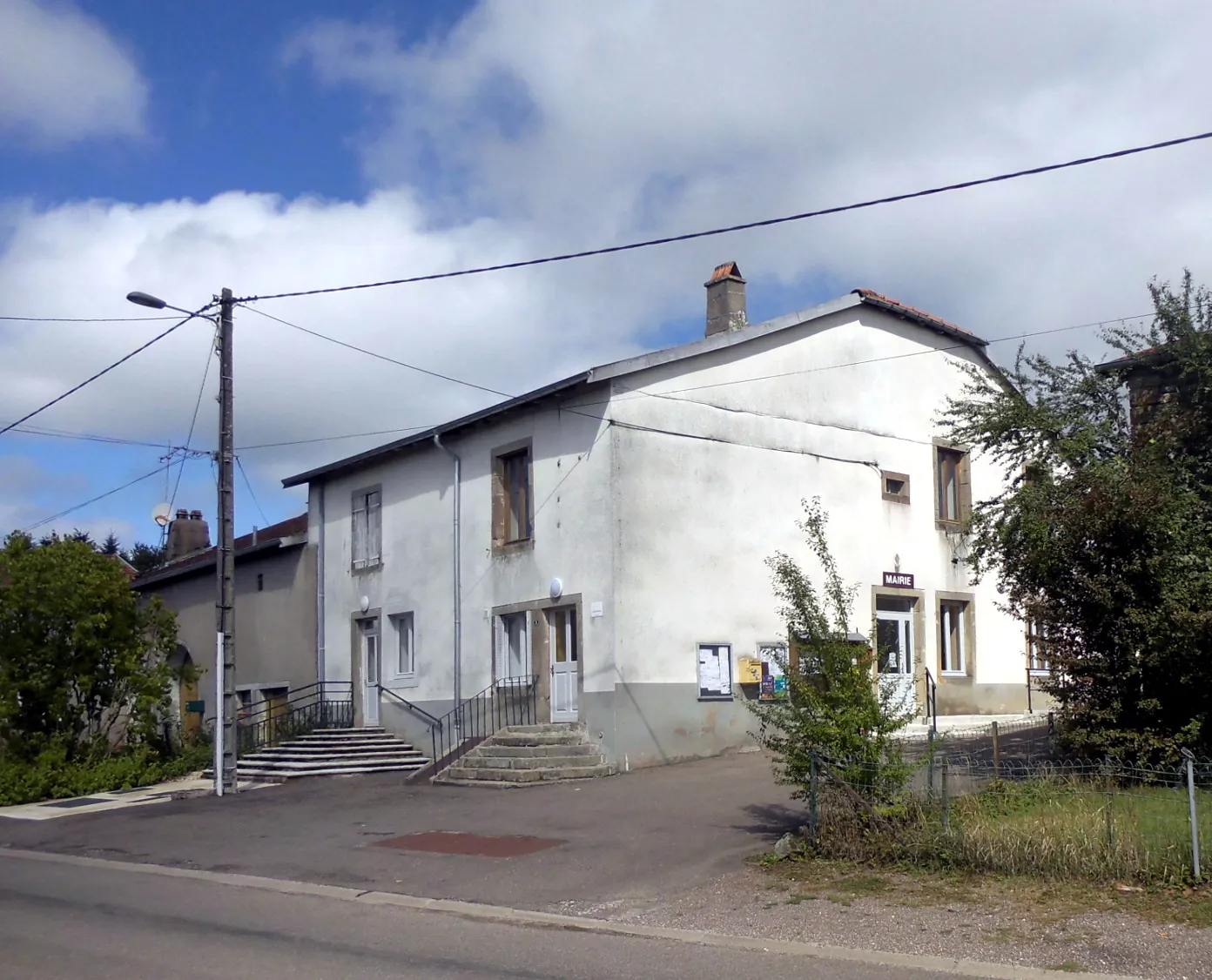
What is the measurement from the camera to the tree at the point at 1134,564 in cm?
1167

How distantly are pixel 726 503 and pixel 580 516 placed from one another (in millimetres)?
2456

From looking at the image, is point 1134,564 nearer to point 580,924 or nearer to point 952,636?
point 580,924

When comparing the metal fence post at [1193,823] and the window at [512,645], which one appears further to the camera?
the window at [512,645]

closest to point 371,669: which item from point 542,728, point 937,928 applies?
point 542,728

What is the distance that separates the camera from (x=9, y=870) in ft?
41.2

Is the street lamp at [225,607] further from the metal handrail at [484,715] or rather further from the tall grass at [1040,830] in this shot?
the tall grass at [1040,830]

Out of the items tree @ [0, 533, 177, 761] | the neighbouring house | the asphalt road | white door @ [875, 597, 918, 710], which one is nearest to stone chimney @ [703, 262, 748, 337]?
white door @ [875, 597, 918, 710]

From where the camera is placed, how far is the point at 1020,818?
9.62m

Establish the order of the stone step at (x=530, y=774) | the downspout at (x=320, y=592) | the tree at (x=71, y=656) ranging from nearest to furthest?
the stone step at (x=530, y=774), the tree at (x=71, y=656), the downspout at (x=320, y=592)

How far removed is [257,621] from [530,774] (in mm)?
11871

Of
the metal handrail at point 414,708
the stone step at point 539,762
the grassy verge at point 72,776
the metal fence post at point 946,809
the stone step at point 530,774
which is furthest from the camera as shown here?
the metal handrail at point 414,708

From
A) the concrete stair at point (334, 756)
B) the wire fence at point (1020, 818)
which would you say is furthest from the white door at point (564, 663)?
the wire fence at point (1020, 818)

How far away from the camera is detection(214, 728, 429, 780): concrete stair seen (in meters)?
20.7

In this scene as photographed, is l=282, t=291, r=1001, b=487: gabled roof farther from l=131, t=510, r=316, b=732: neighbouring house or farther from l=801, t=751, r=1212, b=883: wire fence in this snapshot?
l=801, t=751, r=1212, b=883: wire fence
